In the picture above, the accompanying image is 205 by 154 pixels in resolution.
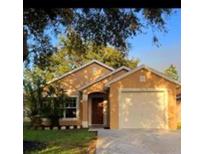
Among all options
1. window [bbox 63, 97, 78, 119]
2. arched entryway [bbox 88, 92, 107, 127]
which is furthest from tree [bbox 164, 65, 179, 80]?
window [bbox 63, 97, 78, 119]

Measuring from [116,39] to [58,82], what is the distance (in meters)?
1.63

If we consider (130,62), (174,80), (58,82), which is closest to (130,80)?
(130,62)

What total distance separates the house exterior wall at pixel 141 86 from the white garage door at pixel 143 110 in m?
0.12

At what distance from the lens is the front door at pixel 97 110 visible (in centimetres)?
809

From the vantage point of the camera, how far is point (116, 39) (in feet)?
23.5

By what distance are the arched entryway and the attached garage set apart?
168 mm

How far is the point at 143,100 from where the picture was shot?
27.2 feet

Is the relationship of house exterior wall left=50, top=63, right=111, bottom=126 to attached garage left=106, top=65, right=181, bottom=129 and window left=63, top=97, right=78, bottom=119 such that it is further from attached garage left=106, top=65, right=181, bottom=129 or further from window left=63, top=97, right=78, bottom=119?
attached garage left=106, top=65, right=181, bottom=129

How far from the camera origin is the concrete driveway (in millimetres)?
6188

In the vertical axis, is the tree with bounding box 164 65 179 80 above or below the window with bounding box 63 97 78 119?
above

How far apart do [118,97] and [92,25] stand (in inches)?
91.5

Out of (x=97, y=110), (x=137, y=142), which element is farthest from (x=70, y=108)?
(x=137, y=142)

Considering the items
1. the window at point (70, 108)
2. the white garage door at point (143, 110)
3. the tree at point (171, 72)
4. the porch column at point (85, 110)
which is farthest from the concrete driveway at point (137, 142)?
the tree at point (171, 72)
